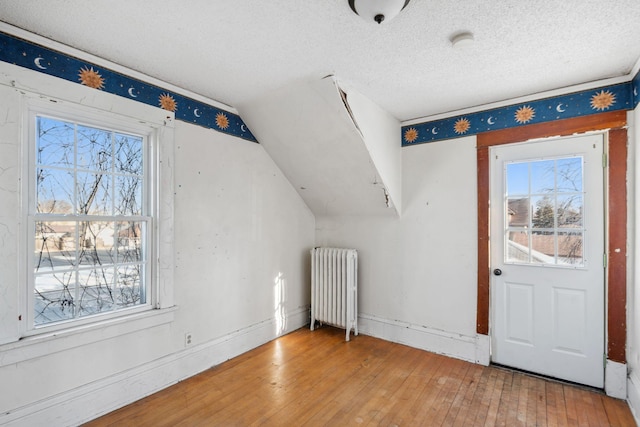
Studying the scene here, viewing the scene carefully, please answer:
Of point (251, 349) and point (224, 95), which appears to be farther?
point (251, 349)

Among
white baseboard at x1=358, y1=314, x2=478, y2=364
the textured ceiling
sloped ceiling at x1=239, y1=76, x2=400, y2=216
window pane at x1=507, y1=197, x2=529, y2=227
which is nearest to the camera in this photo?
the textured ceiling

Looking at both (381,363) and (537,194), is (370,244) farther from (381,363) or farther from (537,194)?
Answer: (537,194)

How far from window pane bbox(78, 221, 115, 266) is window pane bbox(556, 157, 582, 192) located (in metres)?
3.54

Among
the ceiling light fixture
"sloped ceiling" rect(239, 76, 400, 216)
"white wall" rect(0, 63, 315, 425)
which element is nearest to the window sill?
"white wall" rect(0, 63, 315, 425)

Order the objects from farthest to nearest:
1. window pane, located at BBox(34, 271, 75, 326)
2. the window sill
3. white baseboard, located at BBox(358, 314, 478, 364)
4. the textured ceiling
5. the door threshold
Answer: white baseboard, located at BBox(358, 314, 478, 364), the door threshold, window pane, located at BBox(34, 271, 75, 326), the window sill, the textured ceiling

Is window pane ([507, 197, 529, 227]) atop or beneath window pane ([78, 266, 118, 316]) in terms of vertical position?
atop

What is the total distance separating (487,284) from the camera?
286cm

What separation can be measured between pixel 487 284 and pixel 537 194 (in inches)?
35.3

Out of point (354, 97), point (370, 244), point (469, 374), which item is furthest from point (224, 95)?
point (469, 374)

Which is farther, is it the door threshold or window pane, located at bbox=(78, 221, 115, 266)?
the door threshold

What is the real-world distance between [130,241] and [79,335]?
2.27 ft

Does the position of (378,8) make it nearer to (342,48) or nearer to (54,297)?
(342,48)

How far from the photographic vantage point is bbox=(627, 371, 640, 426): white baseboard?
2059 mm

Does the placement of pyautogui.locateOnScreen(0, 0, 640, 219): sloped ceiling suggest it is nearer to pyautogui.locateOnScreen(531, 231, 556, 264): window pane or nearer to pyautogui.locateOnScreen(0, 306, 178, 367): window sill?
pyautogui.locateOnScreen(531, 231, 556, 264): window pane
